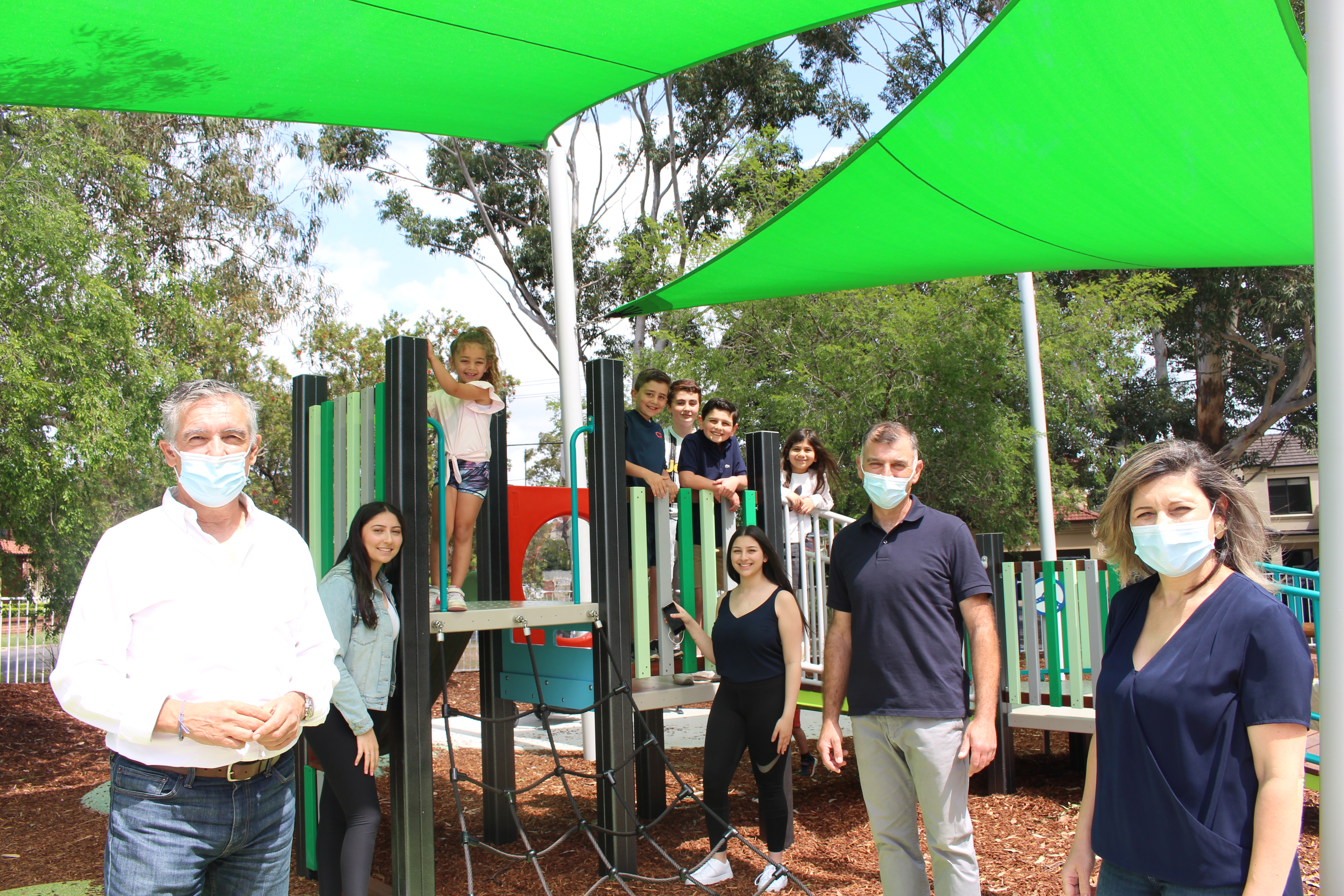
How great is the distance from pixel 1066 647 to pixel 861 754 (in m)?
3.34

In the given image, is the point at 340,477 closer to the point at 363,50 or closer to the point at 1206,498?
the point at 363,50

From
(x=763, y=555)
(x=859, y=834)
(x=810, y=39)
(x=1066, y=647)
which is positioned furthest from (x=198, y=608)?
(x=810, y=39)

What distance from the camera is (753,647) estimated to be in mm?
4633

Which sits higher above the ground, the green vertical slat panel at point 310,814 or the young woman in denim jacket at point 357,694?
the young woman in denim jacket at point 357,694

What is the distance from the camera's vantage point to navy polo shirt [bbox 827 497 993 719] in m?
3.33

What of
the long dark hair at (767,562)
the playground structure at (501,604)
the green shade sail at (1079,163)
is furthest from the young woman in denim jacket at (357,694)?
the green shade sail at (1079,163)

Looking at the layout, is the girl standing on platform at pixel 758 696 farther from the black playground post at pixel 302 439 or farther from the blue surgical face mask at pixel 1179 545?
the blue surgical face mask at pixel 1179 545

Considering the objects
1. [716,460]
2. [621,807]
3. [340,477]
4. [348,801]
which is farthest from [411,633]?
[716,460]

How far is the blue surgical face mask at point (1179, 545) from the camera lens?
208cm

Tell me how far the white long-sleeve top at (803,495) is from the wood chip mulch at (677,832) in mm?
1804

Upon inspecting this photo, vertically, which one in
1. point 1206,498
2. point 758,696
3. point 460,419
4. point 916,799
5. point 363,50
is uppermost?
point 363,50

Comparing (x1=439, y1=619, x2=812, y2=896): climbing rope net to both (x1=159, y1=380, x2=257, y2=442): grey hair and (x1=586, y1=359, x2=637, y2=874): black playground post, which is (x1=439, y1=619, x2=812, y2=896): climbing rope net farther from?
(x1=159, y1=380, x2=257, y2=442): grey hair

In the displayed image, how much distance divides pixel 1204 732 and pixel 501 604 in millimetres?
3688

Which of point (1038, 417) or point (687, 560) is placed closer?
point (687, 560)
